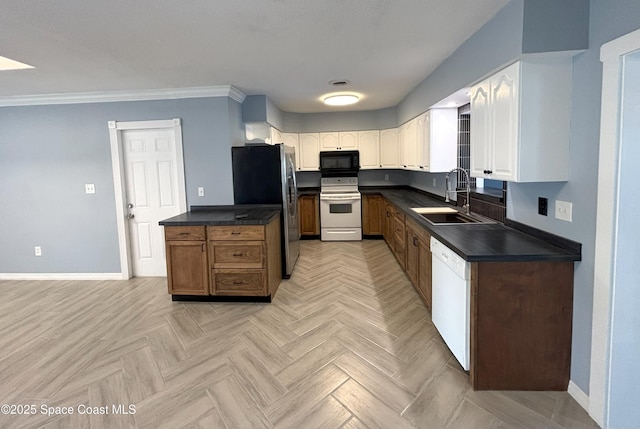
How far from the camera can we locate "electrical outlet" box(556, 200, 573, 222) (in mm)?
2049

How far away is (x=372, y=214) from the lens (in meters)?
6.30

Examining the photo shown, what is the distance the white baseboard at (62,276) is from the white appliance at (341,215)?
3282mm

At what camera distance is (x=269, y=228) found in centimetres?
374

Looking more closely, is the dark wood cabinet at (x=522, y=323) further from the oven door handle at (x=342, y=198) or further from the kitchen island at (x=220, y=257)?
the oven door handle at (x=342, y=198)

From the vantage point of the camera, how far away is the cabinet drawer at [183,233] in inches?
141

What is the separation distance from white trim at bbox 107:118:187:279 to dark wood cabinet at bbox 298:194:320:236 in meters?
2.42

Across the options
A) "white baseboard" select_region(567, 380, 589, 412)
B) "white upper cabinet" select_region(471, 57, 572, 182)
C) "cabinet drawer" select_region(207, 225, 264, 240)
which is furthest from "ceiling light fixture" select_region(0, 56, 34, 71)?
"white baseboard" select_region(567, 380, 589, 412)

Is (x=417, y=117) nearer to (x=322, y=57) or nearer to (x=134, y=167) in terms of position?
(x=322, y=57)

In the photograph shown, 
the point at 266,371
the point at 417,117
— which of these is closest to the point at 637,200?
the point at 266,371

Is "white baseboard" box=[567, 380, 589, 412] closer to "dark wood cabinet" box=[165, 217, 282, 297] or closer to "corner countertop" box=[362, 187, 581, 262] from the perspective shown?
"corner countertop" box=[362, 187, 581, 262]

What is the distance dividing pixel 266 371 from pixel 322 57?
272 centimetres

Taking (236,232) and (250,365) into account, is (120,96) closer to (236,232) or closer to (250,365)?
(236,232)

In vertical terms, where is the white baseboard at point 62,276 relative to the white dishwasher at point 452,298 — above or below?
below

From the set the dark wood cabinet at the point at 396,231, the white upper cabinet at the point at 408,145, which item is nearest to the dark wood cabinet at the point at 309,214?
the dark wood cabinet at the point at 396,231
